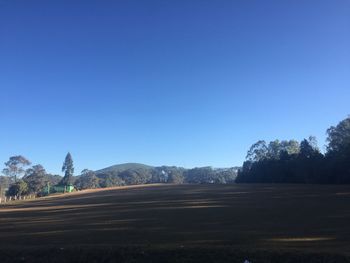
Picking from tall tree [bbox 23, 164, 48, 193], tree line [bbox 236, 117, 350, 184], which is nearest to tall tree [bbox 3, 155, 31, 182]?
tall tree [bbox 23, 164, 48, 193]

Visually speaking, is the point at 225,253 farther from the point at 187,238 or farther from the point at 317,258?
the point at 187,238

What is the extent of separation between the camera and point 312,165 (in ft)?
313

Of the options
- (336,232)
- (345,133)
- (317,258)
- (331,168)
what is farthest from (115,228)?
(345,133)

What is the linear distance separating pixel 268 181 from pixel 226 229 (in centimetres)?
8988

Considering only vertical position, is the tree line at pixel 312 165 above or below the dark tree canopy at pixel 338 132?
below

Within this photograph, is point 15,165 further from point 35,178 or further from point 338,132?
point 338,132

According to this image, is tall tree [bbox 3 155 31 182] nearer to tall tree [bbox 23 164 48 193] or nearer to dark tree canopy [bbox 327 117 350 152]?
tall tree [bbox 23 164 48 193]

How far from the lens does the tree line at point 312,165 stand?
84.7m

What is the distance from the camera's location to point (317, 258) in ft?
47.9

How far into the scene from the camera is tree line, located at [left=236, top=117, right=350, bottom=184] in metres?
84.7

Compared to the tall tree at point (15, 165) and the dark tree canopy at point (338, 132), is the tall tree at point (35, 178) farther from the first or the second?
the dark tree canopy at point (338, 132)

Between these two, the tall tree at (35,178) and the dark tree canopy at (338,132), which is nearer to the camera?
the dark tree canopy at (338,132)

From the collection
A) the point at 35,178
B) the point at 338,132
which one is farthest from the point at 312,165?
the point at 35,178

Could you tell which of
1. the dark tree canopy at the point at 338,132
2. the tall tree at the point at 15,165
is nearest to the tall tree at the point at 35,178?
the tall tree at the point at 15,165
